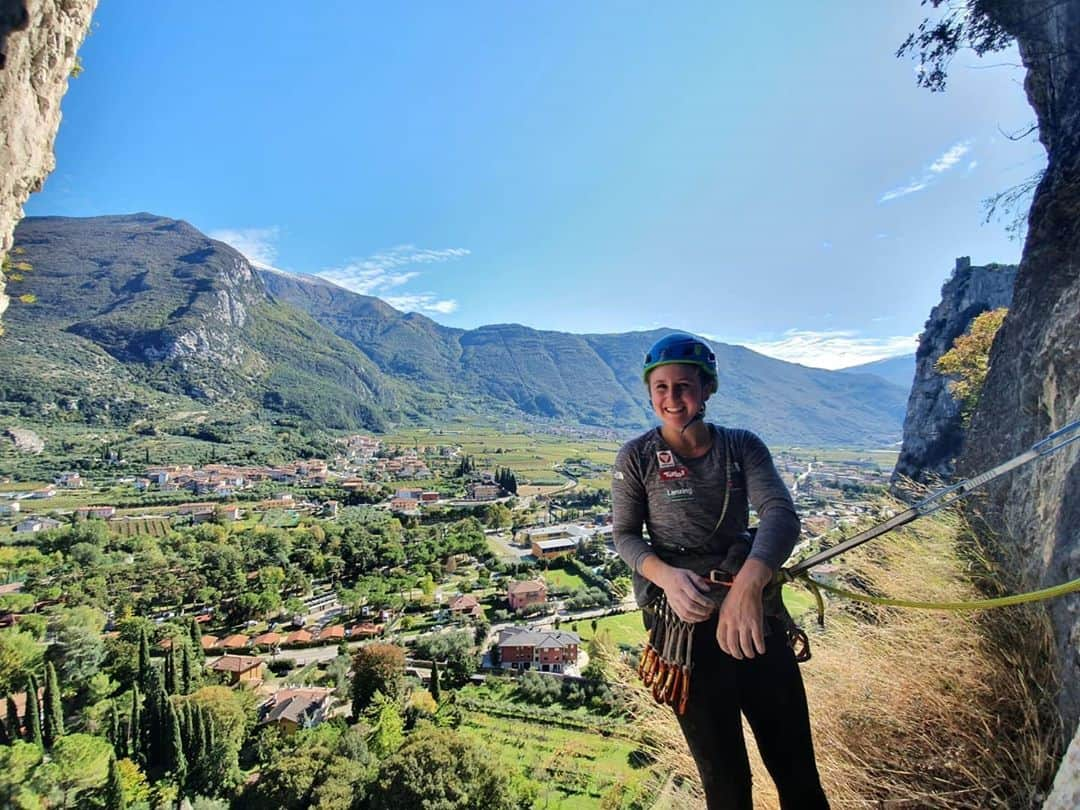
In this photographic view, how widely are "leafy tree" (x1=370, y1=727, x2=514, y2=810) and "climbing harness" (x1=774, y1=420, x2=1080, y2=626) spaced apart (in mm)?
16109

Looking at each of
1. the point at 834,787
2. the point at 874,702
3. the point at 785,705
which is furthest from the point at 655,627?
the point at 874,702

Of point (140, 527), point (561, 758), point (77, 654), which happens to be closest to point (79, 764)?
point (77, 654)

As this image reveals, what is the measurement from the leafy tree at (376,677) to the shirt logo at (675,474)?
24.5 metres

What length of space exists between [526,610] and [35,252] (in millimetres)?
207958

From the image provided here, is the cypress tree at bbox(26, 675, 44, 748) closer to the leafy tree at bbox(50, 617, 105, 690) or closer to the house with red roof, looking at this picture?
the leafy tree at bbox(50, 617, 105, 690)

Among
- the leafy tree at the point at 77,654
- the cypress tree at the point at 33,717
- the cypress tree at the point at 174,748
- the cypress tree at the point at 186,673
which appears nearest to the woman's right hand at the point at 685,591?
the cypress tree at the point at 174,748

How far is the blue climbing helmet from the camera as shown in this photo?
1.96m

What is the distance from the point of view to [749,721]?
1.65m

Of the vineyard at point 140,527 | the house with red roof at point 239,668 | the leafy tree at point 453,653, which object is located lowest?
the leafy tree at point 453,653

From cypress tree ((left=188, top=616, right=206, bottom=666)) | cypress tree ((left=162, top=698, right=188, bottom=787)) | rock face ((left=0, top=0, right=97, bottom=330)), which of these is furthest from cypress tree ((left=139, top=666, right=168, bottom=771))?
rock face ((left=0, top=0, right=97, bottom=330))

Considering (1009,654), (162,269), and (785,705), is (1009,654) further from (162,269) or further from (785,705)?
(162,269)

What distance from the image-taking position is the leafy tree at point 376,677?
21.9 meters

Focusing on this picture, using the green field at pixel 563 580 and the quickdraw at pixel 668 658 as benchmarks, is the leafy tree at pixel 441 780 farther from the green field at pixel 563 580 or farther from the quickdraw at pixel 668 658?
the green field at pixel 563 580

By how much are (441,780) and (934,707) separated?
15.6 meters
